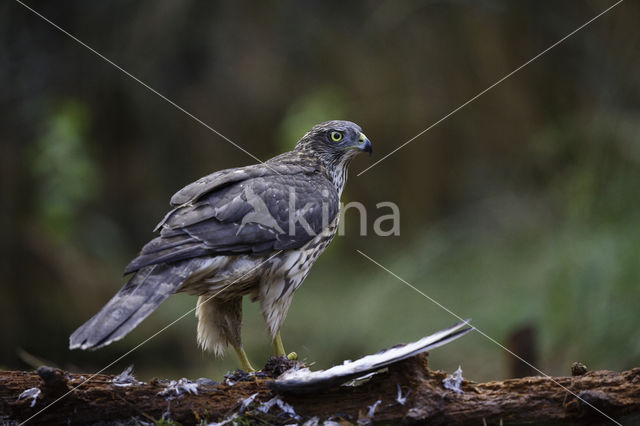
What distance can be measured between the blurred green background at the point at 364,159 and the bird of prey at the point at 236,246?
6.89ft

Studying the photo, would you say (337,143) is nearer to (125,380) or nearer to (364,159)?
(125,380)

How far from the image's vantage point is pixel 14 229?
6.75 meters

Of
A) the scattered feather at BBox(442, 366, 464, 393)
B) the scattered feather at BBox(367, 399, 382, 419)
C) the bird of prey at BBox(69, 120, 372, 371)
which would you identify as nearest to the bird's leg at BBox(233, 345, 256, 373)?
the bird of prey at BBox(69, 120, 372, 371)

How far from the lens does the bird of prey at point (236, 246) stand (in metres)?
3.04

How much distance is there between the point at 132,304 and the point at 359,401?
3.51 ft

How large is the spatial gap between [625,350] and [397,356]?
3.10m

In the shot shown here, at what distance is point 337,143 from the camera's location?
14.2ft

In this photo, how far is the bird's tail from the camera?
2572 millimetres

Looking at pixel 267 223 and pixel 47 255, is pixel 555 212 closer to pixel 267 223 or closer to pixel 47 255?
pixel 267 223

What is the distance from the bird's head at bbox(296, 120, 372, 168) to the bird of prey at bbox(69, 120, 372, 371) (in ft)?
0.91

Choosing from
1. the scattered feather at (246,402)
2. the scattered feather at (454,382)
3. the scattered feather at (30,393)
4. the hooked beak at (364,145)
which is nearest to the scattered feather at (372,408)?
the scattered feather at (454,382)

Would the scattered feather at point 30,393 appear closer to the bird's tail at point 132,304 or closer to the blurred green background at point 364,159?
the bird's tail at point 132,304

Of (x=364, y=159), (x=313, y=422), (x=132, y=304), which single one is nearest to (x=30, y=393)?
(x=132, y=304)

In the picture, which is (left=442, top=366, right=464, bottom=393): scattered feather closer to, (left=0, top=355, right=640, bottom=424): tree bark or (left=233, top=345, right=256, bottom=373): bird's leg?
(left=0, top=355, right=640, bottom=424): tree bark
